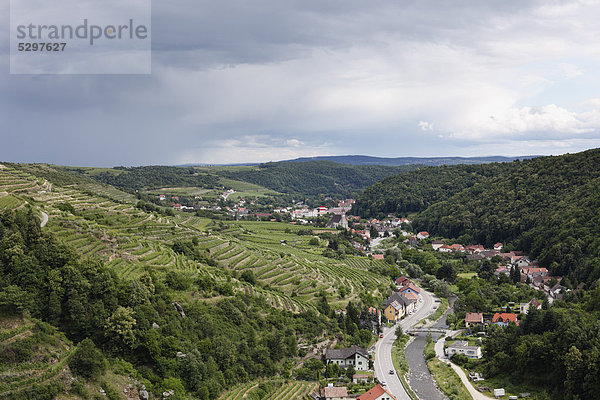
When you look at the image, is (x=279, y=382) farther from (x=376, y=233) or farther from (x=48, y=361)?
(x=376, y=233)

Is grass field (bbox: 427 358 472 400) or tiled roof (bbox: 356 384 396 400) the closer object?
tiled roof (bbox: 356 384 396 400)

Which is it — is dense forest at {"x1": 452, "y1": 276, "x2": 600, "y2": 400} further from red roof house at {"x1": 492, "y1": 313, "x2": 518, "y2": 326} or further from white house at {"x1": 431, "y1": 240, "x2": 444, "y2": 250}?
white house at {"x1": 431, "y1": 240, "x2": 444, "y2": 250}

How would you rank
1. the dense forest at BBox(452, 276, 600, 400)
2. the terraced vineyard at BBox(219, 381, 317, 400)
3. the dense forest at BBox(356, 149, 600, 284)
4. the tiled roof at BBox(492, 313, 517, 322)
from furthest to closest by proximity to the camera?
the dense forest at BBox(356, 149, 600, 284) < the tiled roof at BBox(492, 313, 517, 322) < the dense forest at BBox(452, 276, 600, 400) < the terraced vineyard at BBox(219, 381, 317, 400)

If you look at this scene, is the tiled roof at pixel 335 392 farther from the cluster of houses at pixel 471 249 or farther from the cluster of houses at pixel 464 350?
the cluster of houses at pixel 471 249

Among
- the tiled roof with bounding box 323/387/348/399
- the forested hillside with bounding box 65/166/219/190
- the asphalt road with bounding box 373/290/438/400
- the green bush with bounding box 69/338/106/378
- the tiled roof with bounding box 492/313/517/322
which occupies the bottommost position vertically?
the asphalt road with bounding box 373/290/438/400

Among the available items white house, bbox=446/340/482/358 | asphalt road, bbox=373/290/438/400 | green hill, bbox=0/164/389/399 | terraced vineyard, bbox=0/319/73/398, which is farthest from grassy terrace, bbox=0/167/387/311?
white house, bbox=446/340/482/358

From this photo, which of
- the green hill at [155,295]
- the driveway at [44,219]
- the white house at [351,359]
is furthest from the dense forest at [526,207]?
the driveway at [44,219]


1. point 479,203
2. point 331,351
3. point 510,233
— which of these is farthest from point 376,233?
point 331,351

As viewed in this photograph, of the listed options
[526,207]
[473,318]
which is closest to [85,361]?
[473,318]
